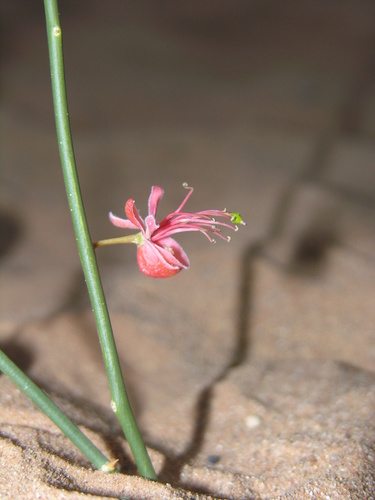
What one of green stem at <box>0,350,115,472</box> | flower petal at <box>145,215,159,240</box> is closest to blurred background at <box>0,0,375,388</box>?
green stem at <box>0,350,115,472</box>

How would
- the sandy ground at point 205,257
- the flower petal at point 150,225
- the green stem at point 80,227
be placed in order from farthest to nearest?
the sandy ground at point 205,257 < the flower petal at point 150,225 < the green stem at point 80,227

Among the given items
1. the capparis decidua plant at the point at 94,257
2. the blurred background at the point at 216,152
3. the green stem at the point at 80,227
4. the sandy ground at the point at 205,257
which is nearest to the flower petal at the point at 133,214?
the capparis decidua plant at the point at 94,257

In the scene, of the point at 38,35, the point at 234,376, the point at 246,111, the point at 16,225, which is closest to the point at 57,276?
the point at 16,225

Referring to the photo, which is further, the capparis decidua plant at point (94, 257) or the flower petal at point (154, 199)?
the flower petal at point (154, 199)

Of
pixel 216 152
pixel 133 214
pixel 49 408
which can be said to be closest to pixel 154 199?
pixel 133 214

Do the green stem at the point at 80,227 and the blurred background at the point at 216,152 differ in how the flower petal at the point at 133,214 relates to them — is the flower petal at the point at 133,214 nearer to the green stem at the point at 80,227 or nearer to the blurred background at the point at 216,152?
the green stem at the point at 80,227

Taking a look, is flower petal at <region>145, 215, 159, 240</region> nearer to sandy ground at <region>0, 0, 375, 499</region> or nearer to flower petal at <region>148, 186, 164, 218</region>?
flower petal at <region>148, 186, 164, 218</region>
